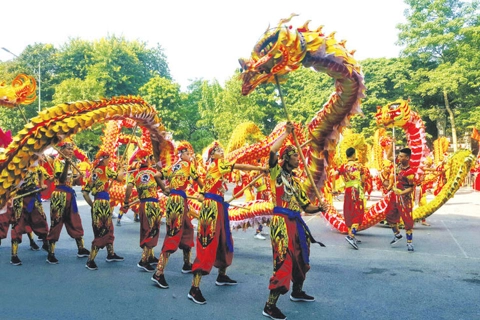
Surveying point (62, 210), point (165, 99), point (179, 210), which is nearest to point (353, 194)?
point (179, 210)

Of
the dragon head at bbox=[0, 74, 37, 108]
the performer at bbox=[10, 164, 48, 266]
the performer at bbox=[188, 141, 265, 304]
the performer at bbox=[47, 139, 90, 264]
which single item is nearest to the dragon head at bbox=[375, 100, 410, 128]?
the performer at bbox=[188, 141, 265, 304]

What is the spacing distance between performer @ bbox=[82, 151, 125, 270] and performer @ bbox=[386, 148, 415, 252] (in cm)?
449

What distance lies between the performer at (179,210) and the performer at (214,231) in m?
0.40

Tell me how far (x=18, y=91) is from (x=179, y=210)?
2.52 meters

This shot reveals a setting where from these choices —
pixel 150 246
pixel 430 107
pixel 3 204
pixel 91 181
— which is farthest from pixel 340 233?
pixel 430 107

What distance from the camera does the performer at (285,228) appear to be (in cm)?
360

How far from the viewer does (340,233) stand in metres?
8.10

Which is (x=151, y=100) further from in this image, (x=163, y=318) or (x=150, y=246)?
(x=163, y=318)

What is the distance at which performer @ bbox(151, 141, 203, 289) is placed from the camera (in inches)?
183

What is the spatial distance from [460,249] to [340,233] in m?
2.21

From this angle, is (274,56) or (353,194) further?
(353,194)

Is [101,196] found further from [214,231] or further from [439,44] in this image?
[439,44]

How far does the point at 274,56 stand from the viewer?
3.74 metres

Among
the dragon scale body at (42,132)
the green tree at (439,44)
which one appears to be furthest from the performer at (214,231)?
the green tree at (439,44)
